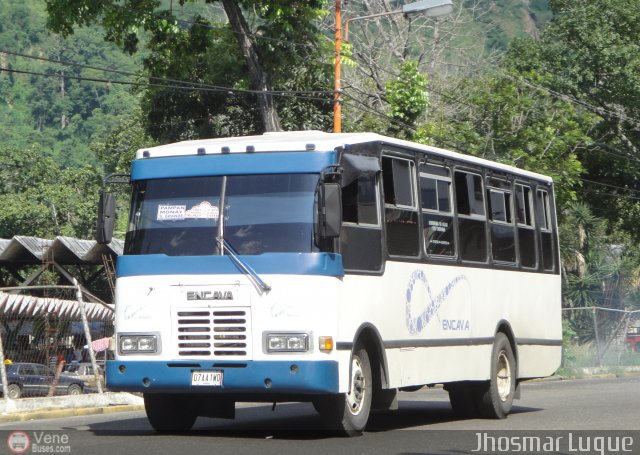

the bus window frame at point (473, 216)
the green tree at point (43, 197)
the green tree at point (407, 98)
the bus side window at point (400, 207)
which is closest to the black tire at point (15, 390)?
the bus window frame at point (473, 216)

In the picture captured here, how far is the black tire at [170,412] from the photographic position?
14.1m

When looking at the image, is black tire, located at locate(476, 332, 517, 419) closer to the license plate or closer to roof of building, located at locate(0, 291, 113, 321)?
the license plate

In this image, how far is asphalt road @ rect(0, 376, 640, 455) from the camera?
480 inches

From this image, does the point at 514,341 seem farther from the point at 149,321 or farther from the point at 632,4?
the point at 632,4

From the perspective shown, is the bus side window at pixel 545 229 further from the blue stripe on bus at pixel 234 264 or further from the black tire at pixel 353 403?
the blue stripe on bus at pixel 234 264

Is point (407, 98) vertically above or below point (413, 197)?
above

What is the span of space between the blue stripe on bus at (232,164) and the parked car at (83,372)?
26.9 ft

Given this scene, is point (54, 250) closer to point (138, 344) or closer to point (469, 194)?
point (469, 194)

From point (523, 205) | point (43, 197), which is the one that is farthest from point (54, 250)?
point (43, 197)

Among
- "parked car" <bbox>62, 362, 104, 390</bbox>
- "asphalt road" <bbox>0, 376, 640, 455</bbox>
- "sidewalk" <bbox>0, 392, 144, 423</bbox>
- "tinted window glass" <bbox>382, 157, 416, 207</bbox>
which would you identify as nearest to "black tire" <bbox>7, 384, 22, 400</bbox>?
"parked car" <bbox>62, 362, 104, 390</bbox>

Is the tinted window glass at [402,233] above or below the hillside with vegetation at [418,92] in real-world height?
below

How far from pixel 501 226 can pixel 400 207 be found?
3223 millimetres

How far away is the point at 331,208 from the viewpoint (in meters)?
12.8

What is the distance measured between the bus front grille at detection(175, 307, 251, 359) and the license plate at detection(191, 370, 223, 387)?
0.17 meters
